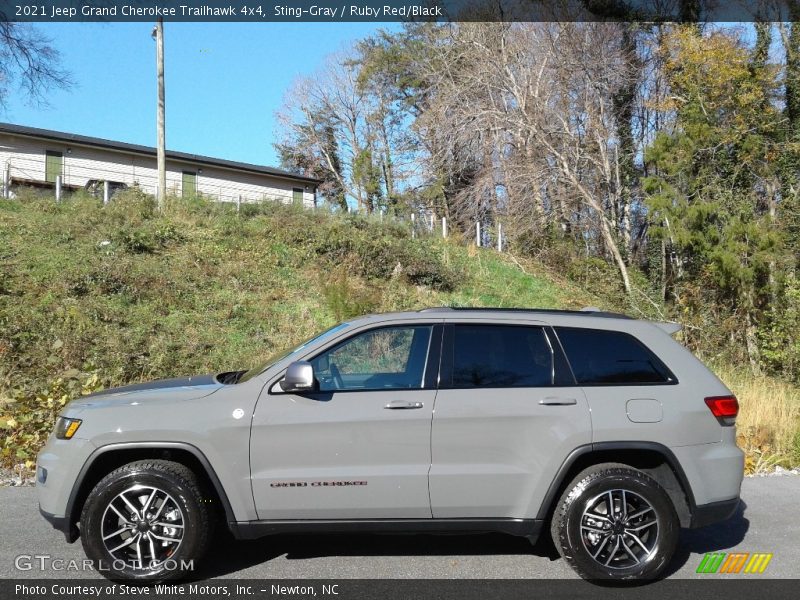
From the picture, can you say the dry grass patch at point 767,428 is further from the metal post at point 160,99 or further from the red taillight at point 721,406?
the metal post at point 160,99

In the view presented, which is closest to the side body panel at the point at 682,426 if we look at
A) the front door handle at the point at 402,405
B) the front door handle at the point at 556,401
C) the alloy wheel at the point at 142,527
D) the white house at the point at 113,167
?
the front door handle at the point at 556,401

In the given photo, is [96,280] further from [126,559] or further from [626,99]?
[626,99]

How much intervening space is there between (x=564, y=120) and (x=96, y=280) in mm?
15952

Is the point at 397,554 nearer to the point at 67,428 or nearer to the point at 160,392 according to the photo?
the point at 160,392

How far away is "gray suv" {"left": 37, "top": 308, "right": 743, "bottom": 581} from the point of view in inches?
173

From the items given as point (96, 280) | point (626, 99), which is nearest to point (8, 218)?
point (96, 280)

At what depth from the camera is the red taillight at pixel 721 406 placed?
4.63 meters

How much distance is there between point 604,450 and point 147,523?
9.46ft

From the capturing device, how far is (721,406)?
464 centimetres

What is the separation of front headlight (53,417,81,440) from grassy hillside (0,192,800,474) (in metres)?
3.69

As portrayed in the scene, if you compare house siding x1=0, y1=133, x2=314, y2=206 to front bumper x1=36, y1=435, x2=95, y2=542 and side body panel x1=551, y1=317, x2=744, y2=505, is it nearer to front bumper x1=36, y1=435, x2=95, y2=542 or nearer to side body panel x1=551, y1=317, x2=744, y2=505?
front bumper x1=36, y1=435, x2=95, y2=542

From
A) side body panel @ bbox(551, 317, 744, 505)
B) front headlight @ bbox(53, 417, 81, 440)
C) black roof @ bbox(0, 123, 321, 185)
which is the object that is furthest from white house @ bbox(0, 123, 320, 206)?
side body panel @ bbox(551, 317, 744, 505)

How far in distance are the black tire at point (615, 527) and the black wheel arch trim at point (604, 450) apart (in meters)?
0.09

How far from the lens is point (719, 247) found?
59.5ft
